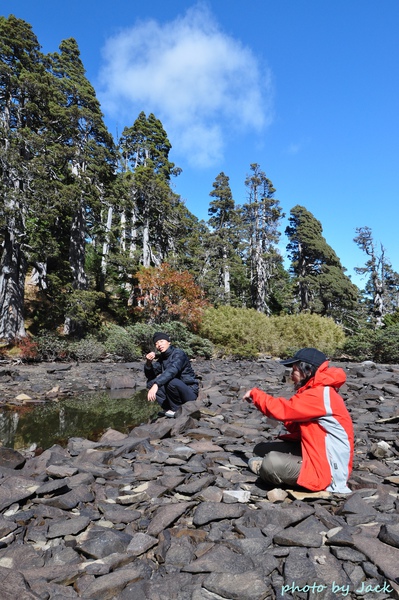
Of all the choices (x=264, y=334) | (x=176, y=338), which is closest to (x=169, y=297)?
(x=176, y=338)

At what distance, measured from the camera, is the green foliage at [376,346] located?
15.9m

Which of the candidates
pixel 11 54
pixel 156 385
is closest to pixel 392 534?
pixel 156 385

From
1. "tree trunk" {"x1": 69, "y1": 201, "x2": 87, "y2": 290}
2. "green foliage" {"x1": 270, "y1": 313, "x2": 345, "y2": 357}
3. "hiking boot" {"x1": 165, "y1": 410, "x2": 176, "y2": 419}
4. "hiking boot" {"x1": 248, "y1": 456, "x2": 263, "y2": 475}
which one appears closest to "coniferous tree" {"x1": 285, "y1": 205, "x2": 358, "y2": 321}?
"green foliage" {"x1": 270, "y1": 313, "x2": 345, "y2": 357}

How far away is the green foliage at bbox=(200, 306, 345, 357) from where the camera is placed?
19.5m

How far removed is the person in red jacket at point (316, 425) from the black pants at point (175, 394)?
3311mm

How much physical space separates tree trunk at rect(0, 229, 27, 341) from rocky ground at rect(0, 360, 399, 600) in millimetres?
13898

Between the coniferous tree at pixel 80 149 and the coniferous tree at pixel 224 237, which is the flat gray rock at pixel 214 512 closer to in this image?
the coniferous tree at pixel 80 149

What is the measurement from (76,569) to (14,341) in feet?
51.6

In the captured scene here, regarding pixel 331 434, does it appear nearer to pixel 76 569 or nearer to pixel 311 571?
pixel 311 571

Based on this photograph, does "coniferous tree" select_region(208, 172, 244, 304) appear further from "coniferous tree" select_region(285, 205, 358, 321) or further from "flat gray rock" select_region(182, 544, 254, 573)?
"flat gray rock" select_region(182, 544, 254, 573)

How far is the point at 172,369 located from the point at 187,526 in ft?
11.6

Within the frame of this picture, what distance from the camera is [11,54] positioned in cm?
1767

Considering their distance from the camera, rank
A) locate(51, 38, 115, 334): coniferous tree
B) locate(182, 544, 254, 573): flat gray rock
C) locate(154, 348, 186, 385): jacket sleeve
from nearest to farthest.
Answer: locate(182, 544, 254, 573): flat gray rock → locate(154, 348, 186, 385): jacket sleeve → locate(51, 38, 115, 334): coniferous tree

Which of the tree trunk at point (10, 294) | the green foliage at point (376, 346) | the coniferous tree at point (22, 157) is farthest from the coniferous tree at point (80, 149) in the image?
the green foliage at point (376, 346)
